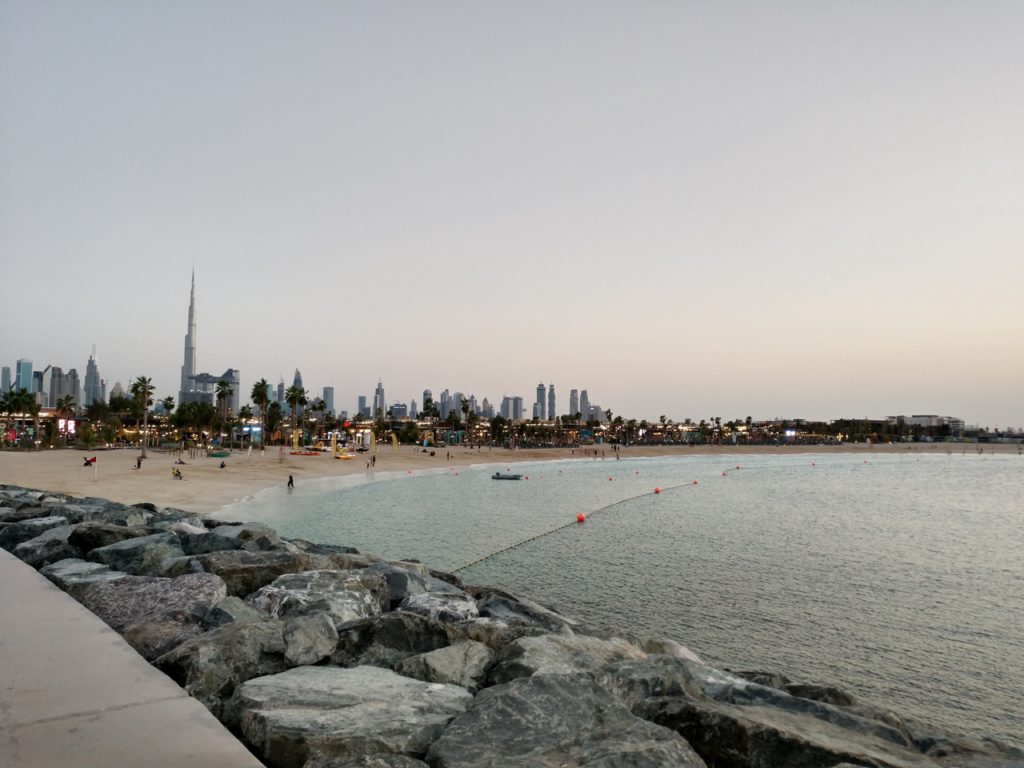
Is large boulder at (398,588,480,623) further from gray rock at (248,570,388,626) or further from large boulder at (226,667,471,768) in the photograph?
large boulder at (226,667,471,768)

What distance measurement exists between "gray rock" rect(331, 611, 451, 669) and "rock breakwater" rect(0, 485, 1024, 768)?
0.06 feet

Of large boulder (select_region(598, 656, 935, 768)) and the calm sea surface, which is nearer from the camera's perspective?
large boulder (select_region(598, 656, 935, 768))

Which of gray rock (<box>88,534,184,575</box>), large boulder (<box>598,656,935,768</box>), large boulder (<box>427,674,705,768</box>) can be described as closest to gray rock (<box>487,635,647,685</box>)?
large boulder (<box>598,656,935,768</box>)

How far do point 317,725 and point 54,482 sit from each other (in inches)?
1796

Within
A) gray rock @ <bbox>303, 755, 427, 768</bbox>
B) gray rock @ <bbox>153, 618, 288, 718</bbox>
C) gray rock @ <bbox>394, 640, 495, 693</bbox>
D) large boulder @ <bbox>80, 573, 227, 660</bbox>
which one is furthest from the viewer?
large boulder @ <bbox>80, 573, 227, 660</bbox>

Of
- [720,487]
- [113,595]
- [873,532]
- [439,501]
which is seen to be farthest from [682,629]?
[720,487]

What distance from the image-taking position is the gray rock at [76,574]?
8.19 meters

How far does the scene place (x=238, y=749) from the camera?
3.80 metres

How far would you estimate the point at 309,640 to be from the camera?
6.35m

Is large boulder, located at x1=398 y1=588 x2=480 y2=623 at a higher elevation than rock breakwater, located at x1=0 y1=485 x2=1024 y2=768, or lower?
lower

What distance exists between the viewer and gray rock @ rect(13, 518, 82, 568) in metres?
10.3

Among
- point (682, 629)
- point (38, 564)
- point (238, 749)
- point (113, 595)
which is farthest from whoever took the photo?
point (682, 629)

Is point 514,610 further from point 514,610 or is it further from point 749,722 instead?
point 749,722

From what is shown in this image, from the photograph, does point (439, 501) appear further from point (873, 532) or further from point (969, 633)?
point (969, 633)
